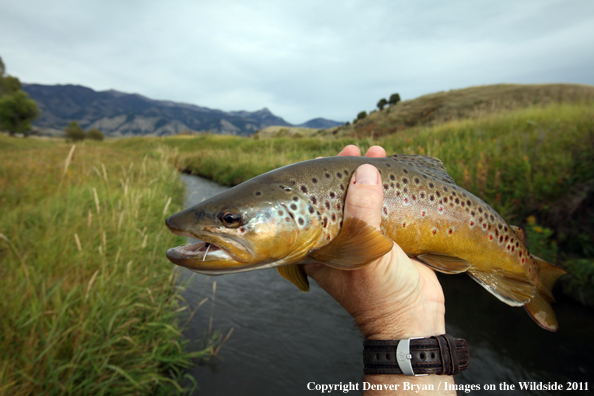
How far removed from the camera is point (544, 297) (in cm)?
217

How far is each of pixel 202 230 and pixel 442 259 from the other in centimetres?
146

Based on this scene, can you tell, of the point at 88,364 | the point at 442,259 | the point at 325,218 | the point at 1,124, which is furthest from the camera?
the point at 1,124

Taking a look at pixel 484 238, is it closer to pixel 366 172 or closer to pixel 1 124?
pixel 366 172

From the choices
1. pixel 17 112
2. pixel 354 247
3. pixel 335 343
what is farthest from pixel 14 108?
pixel 354 247

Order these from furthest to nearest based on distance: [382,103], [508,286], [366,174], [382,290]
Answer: [382,103]
[508,286]
[382,290]
[366,174]

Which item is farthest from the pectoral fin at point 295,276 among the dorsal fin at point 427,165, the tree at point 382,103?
the tree at point 382,103

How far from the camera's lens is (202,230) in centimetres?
146

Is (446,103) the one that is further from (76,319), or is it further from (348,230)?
(76,319)

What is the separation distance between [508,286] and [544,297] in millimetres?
400

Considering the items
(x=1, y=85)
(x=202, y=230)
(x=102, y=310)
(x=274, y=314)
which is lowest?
(x=274, y=314)

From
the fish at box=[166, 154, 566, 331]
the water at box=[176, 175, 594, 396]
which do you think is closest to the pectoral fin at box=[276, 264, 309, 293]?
the fish at box=[166, 154, 566, 331]

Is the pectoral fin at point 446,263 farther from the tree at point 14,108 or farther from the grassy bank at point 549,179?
the tree at point 14,108

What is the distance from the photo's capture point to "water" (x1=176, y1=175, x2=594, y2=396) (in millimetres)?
4387

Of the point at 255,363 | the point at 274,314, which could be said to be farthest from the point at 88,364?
the point at 274,314
